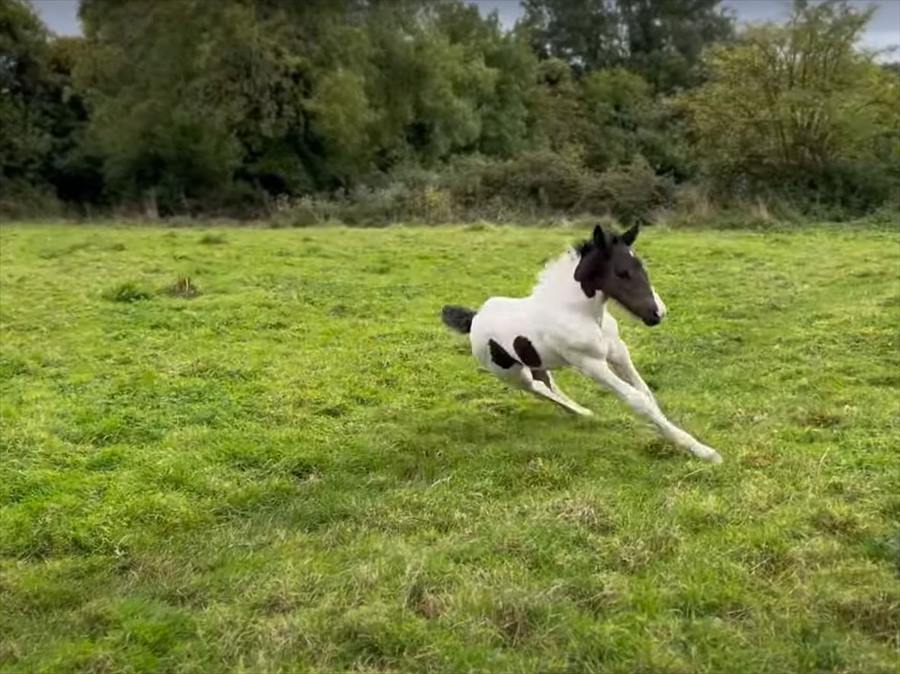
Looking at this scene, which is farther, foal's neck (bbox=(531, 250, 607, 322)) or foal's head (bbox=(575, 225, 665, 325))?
foal's neck (bbox=(531, 250, 607, 322))

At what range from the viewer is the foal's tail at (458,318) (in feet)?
26.2

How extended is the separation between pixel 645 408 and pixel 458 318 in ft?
6.81

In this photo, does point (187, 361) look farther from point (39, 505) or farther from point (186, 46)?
point (186, 46)

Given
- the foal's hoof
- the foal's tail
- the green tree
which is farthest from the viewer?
the green tree

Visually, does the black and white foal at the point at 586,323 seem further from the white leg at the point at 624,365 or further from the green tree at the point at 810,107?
the green tree at the point at 810,107

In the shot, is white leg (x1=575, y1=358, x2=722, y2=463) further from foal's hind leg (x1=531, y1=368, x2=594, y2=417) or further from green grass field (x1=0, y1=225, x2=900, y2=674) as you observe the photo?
foal's hind leg (x1=531, y1=368, x2=594, y2=417)

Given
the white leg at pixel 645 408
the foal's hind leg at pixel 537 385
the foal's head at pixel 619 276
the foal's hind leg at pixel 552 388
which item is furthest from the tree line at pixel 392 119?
the white leg at pixel 645 408

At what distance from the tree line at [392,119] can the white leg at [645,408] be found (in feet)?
61.1

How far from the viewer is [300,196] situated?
31312 mm

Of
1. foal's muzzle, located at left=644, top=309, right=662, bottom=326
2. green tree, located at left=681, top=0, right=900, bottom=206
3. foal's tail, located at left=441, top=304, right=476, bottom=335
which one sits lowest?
foal's tail, located at left=441, top=304, right=476, bottom=335

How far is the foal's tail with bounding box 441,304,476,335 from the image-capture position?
7.98 meters

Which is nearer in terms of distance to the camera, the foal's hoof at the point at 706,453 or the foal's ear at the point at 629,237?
the foal's hoof at the point at 706,453

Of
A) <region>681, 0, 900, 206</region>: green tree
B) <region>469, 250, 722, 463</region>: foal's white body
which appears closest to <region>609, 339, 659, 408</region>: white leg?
<region>469, 250, 722, 463</region>: foal's white body

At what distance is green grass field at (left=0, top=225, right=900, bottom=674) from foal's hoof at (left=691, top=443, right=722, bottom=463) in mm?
127
